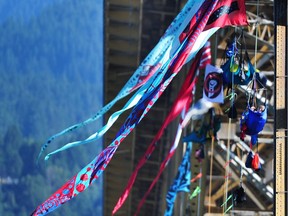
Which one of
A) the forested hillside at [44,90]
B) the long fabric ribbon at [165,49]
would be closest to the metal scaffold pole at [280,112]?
the long fabric ribbon at [165,49]

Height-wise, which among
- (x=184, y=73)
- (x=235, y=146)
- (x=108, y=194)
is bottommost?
(x=108, y=194)

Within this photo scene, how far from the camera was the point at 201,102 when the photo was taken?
60.7 feet

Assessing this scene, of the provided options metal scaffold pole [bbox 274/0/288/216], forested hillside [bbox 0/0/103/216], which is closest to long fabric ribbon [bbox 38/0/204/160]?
→ metal scaffold pole [bbox 274/0/288/216]

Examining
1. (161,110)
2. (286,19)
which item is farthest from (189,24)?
(161,110)

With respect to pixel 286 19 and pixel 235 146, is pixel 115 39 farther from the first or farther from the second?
pixel 286 19

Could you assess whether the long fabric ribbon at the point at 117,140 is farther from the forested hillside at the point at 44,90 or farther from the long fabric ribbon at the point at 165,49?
the forested hillside at the point at 44,90

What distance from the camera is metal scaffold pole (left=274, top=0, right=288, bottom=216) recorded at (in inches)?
480

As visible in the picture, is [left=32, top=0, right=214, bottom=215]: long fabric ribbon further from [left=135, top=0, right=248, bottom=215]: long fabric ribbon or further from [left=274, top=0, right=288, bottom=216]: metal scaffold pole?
[left=274, top=0, right=288, bottom=216]: metal scaffold pole

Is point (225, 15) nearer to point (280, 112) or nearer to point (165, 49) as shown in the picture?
point (165, 49)

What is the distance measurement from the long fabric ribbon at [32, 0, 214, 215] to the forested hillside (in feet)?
26.6

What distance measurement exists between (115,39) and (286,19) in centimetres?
1148

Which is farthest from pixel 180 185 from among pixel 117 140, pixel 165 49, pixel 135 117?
pixel 117 140

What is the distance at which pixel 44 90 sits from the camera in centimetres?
2309

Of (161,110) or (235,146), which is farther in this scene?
(161,110)
